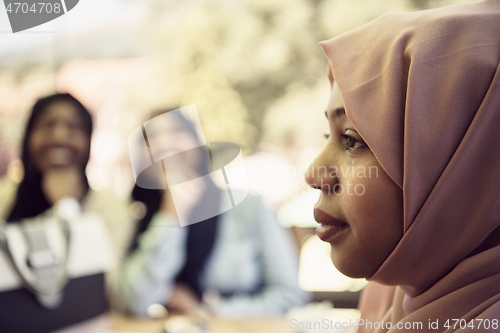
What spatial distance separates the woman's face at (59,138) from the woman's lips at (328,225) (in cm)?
83

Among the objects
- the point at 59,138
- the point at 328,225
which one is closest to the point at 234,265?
the point at 59,138

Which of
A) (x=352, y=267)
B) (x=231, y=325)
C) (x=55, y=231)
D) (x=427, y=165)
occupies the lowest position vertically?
(x=231, y=325)

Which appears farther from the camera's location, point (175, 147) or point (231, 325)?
point (231, 325)

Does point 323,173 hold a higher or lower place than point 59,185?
higher

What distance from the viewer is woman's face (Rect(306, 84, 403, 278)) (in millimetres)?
441

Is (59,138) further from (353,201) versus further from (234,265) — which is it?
(353,201)

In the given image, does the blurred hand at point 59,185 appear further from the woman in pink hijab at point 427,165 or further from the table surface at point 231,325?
the woman in pink hijab at point 427,165

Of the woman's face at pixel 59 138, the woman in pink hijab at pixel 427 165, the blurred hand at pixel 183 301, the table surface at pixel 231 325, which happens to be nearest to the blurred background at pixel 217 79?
the woman's face at pixel 59 138

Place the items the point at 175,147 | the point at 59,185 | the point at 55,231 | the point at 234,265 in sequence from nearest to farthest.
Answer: the point at 175,147, the point at 55,231, the point at 59,185, the point at 234,265

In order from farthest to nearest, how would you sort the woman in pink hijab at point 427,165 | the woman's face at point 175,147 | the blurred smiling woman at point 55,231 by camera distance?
the blurred smiling woman at point 55,231 < the woman's face at point 175,147 < the woman in pink hijab at point 427,165

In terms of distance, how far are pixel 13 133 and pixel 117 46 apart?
0.40 m

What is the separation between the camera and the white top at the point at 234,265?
1.21 meters

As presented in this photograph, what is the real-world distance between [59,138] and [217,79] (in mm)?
545

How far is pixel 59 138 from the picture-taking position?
110 centimetres
